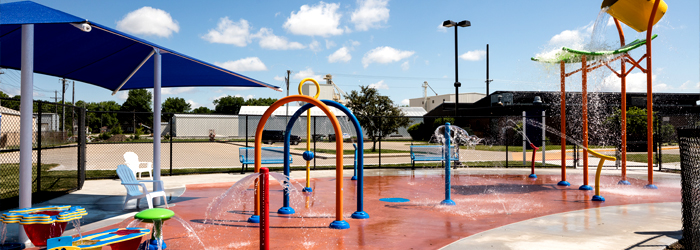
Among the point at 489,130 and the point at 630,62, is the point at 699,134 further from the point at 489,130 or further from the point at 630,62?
the point at 489,130

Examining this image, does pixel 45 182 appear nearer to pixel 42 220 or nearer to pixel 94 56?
pixel 94 56

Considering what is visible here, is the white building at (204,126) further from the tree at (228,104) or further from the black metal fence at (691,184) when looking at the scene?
the tree at (228,104)

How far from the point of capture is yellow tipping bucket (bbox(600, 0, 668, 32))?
33.7 feet

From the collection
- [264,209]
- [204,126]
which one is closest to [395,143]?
[204,126]

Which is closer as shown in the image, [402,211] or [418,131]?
[402,211]

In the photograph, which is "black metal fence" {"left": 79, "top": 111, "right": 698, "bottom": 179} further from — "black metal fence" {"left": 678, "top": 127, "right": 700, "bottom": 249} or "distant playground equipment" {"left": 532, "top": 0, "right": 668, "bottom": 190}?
"black metal fence" {"left": 678, "top": 127, "right": 700, "bottom": 249}

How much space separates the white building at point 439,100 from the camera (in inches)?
2365

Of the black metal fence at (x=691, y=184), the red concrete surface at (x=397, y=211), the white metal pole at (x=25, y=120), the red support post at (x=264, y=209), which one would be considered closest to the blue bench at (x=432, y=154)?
the red concrete surface at (x=397, y=211)

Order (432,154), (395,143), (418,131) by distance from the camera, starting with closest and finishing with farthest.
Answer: (432,154)
(395,143)
(418,131)

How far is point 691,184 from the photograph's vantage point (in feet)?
16.4

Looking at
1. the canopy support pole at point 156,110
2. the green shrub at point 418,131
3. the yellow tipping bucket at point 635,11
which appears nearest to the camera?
the canopy support pole at point 156,110

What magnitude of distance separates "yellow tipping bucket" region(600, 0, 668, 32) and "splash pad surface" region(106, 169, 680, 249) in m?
4.20

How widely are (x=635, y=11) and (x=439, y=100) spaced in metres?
54.6

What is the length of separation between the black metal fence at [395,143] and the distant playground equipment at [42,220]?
816 centimetres
